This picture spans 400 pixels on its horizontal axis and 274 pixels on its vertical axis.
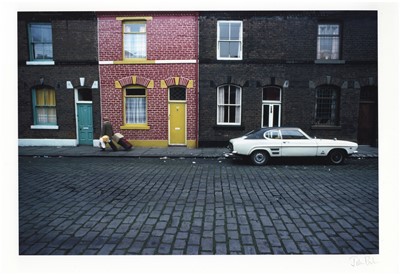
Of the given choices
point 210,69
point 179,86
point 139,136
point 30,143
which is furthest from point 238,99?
point 30,143

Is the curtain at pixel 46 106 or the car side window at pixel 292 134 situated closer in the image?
the car side window at pixel 292 134

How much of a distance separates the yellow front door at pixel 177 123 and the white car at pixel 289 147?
4.60m

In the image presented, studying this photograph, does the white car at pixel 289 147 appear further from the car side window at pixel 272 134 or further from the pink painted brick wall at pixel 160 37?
the pink painted brick wall at pixel 160 37

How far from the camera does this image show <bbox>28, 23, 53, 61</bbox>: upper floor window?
11.7m

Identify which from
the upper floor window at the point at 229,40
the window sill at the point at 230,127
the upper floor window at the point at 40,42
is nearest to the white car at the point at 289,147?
the window sill at the point at 230,127

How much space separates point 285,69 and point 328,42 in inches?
104

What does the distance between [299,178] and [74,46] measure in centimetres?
1237

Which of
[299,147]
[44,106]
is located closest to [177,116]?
[299,147]

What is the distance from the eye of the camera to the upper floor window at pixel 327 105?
38.8 ft

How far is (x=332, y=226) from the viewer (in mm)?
3361

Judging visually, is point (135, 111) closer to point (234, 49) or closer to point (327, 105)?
point (234, 49)

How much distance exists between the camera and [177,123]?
39.7 ft
